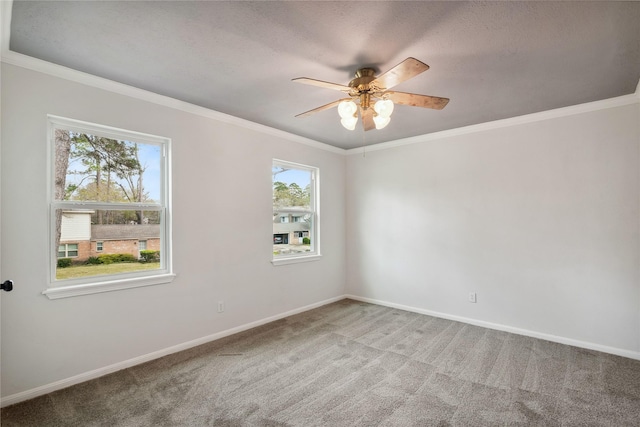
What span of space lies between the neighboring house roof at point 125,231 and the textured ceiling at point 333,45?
126cm

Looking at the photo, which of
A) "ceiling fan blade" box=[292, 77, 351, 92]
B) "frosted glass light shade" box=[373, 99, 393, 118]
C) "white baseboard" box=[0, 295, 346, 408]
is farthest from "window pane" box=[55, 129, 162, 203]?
"frosted glass light shade" box=[373, 99, 393, 118]

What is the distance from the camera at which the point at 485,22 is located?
1.84 m

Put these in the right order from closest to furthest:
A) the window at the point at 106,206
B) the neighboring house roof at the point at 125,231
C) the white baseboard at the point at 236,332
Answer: the white baseboard at the point at 236,332 → the window at the point at 106,206 → the neighboring house roof at the point at 125,231

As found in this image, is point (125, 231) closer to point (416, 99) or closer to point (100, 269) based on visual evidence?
point (100, 269)

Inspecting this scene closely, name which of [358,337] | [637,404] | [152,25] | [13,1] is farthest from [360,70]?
[637,404]

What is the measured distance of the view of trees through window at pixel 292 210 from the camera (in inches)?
166

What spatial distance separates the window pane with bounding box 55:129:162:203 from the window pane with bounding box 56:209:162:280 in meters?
0.14

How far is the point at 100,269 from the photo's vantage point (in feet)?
8.84

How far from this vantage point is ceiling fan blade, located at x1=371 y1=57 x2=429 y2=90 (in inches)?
72.9

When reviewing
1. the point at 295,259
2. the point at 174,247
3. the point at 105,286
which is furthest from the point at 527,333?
the point at 105,286

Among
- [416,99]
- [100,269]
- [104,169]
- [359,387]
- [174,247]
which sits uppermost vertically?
[416,99]

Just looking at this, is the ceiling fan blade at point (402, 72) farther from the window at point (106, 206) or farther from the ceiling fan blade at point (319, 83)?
the window at point (106, 206)

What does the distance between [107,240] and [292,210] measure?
7.34 ft

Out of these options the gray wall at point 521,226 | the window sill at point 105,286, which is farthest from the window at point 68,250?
the gray wall at point 521,226
